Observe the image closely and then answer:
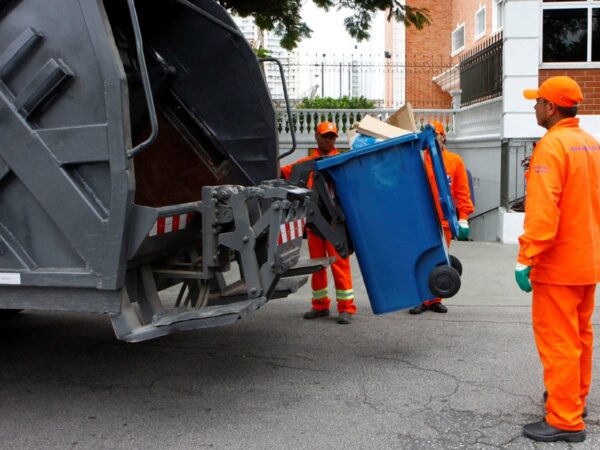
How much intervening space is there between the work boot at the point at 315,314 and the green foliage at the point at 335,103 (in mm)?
7944

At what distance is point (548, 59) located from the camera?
1059 centimetres

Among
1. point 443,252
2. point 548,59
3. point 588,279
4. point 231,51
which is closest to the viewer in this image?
point 588,279

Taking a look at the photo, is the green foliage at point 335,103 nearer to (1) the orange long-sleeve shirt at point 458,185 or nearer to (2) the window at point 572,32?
(2) the window at point 572,32

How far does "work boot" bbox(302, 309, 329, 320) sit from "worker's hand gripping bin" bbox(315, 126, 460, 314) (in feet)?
3.92

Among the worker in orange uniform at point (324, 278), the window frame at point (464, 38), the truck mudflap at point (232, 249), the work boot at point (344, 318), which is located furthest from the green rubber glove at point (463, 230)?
the window frame at point (464, 38)

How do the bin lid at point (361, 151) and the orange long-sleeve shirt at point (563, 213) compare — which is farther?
the bin lid at point (361, 151)

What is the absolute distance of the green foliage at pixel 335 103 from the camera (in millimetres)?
13758

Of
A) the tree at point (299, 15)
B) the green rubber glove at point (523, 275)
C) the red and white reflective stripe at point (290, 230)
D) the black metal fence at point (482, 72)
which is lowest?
the green rubber glove at point (523, 275)

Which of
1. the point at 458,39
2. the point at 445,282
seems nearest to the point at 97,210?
the point at 445,282

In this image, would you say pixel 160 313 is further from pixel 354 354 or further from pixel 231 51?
pixel 231 51

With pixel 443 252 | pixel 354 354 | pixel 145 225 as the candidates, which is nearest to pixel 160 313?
pixel 145 225

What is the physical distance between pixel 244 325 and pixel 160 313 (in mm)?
1873

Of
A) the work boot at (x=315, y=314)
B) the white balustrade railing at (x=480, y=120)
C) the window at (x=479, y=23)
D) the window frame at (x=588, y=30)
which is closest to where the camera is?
the work boot at (x=315, y=314)

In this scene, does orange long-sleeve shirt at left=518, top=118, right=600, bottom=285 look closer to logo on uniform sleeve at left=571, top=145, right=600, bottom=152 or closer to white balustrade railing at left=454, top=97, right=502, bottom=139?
logo on uniform sleeve at left=571, top=145, right=600, bottom=152
